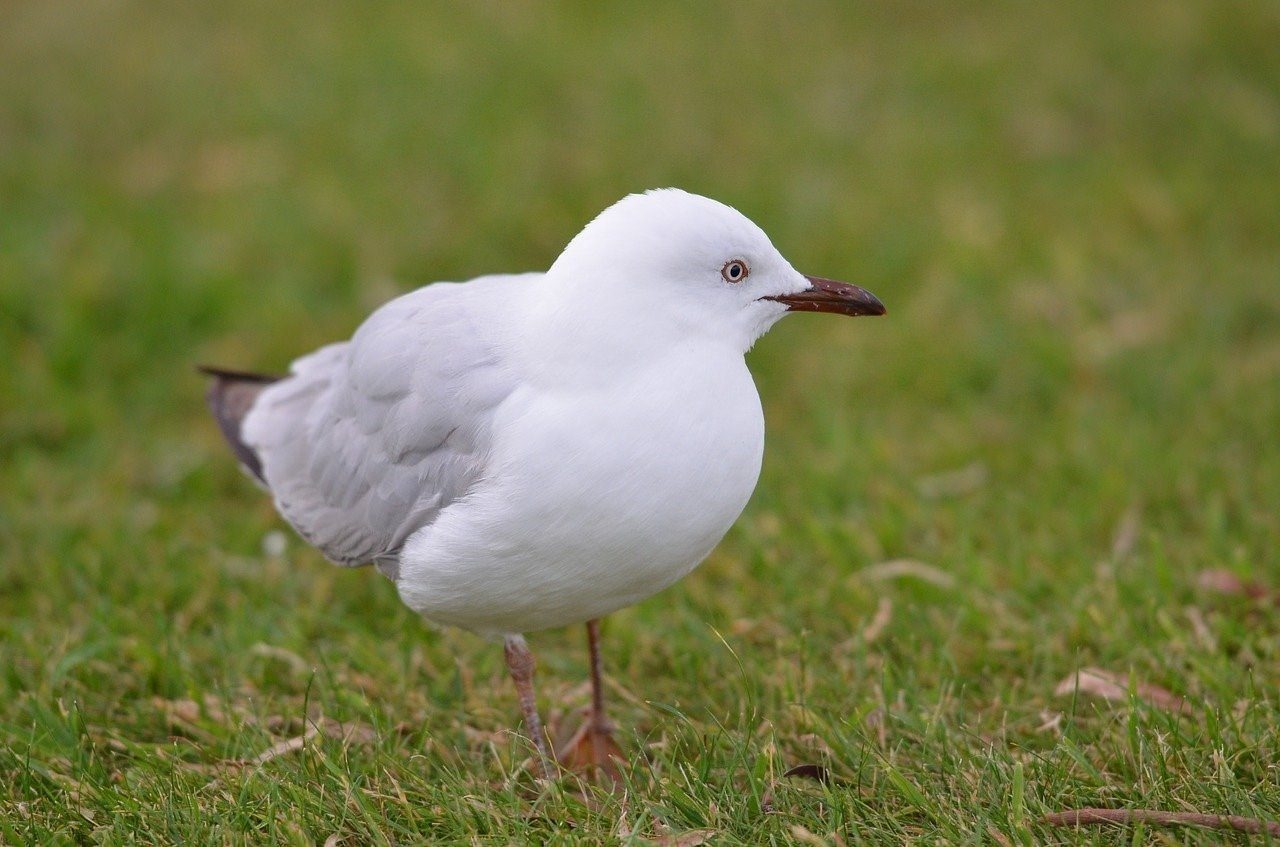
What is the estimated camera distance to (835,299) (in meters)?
3.21

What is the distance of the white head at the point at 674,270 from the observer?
2.95 m

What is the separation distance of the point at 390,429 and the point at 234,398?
1.13 m

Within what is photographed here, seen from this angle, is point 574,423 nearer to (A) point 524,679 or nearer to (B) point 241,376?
(A) point 524,679

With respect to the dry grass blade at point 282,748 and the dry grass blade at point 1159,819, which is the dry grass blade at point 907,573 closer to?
the dry grass blade at point 1159,819

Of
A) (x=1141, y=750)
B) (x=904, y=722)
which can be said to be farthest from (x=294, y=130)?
(x=1141, y=750)

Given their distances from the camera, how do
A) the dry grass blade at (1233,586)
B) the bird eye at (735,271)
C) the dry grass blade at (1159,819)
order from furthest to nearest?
1. the dry grass blade at (1233,586)
2. the bird eye at (735,271)
3. the dry grass blade at (1159,819)

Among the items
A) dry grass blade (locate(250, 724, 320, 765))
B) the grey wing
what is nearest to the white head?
the grey wing

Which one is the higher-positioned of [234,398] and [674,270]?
[674,270]

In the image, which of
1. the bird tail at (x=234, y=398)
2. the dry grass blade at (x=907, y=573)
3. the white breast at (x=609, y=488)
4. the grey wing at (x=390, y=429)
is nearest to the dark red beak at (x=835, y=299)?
the white breast at (x=609, y=488)

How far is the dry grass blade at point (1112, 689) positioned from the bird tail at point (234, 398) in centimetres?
236

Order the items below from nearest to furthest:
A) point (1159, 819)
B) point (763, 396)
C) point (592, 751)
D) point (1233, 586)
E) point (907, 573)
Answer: point (1159, 819)
point (592, 751)
point (1233, 586)
point (907, 573)
point (763, 396)

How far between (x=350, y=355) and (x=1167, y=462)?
2.85 m

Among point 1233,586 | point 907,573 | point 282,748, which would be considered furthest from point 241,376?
point 1233,586

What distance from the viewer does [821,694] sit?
3.52 metres
